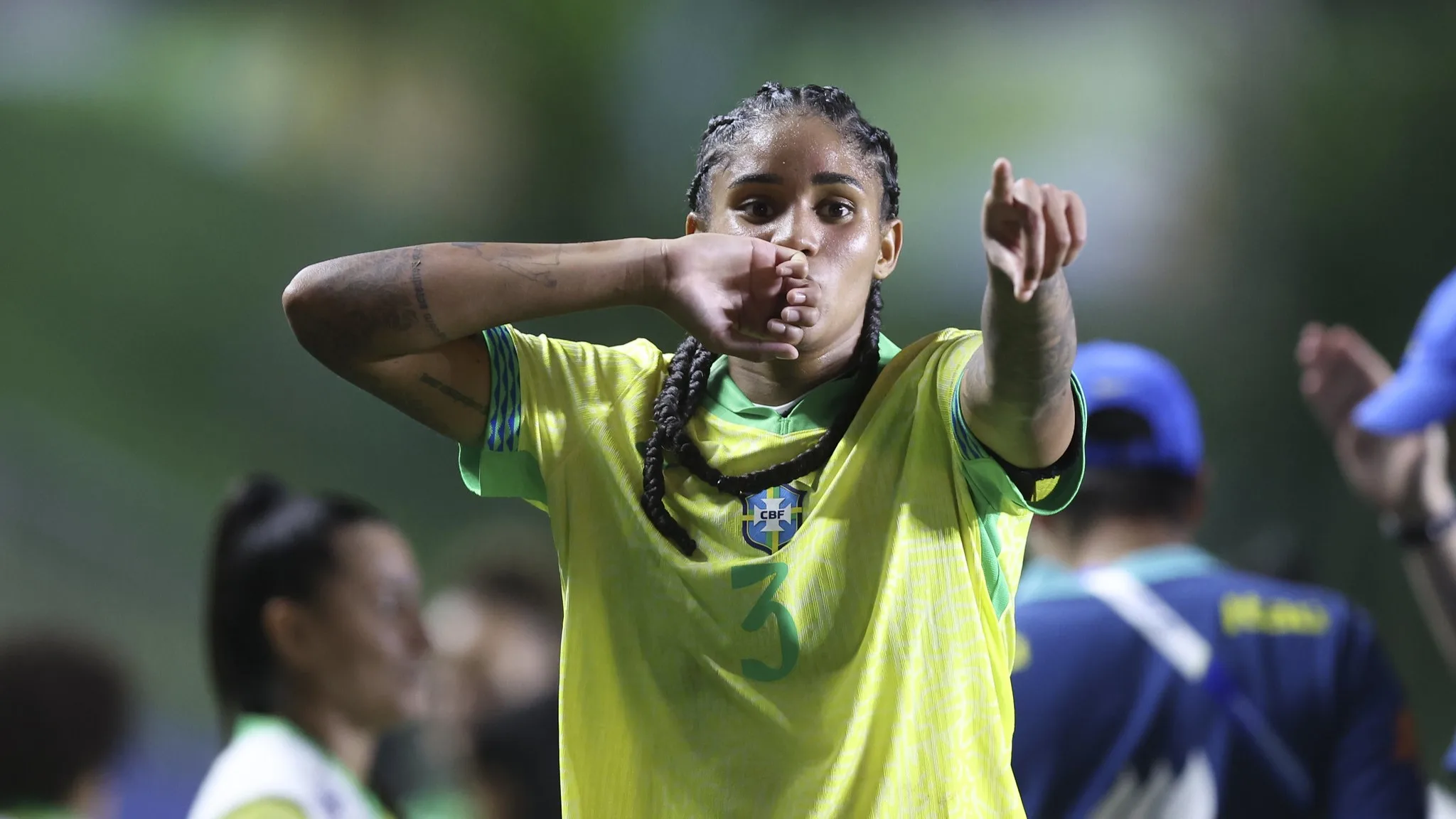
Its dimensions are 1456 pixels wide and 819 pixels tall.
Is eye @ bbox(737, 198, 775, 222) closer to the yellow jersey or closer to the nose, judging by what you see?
the nose

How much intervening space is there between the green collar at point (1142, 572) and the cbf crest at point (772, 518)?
5.41ft

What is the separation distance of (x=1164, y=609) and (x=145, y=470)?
2.71 m

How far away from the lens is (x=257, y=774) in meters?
2.83

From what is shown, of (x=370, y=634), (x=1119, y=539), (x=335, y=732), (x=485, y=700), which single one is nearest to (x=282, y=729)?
(x=335, y=732)

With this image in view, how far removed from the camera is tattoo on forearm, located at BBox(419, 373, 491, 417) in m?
1.49

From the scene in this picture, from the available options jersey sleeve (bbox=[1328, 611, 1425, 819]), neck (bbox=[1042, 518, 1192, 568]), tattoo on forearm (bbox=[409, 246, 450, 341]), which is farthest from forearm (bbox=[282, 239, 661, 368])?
jersey sleeve (bbox=[1328, 611, 1425, 819])

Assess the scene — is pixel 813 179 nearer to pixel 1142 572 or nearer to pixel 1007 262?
pixel 1007 262

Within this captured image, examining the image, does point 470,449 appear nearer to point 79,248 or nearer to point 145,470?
point 145,470

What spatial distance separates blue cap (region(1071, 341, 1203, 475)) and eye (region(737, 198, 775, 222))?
1664 millimetres

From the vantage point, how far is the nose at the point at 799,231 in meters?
1.47

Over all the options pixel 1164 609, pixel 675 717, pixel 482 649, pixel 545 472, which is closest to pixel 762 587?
pixel 675 717

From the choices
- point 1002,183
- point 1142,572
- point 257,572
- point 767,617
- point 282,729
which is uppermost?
point 1002,183

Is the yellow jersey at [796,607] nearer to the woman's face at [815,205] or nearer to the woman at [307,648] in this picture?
the woman's face at [815,205]

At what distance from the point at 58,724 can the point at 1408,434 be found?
3577 mm
